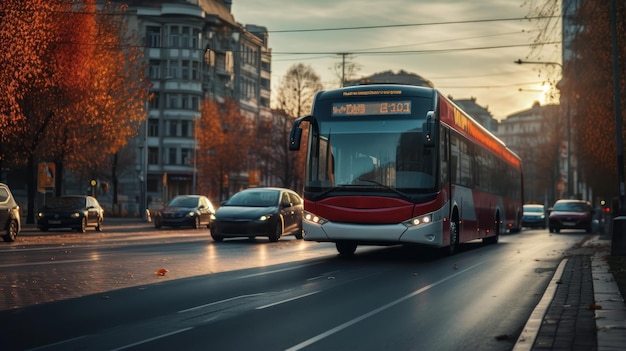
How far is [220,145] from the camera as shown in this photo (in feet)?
276

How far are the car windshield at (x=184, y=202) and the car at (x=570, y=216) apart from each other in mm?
18366

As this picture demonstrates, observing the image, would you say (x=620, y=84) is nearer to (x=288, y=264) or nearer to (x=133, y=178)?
(x=288, y=264)

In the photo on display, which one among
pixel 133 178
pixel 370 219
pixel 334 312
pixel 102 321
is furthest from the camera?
pixel 133 178

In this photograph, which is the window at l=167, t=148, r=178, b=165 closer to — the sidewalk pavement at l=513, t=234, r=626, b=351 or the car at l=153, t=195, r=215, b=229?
the car at l=153, t=195, r=215, b=229

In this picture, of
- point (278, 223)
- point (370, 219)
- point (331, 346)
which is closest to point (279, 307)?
point (331, 346)

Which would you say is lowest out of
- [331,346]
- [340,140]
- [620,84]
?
[331,346]

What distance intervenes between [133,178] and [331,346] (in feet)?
298

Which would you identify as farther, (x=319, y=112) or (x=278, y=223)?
(x=278, y=223)

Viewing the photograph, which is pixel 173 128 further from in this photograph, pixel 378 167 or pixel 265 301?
pixel 265 301

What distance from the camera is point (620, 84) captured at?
29.8 metres

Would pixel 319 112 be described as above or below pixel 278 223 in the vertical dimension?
above

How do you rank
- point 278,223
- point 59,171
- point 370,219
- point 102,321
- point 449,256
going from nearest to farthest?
point 102,321
point 370,219
point 449,256
point 278,223
point 59,171

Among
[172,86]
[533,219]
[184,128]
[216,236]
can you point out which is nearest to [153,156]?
[184,128]

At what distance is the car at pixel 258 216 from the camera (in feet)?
99.4
